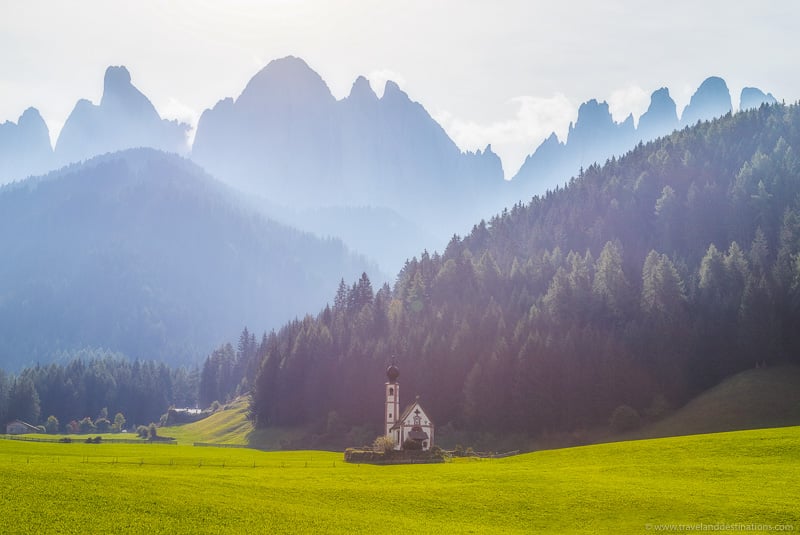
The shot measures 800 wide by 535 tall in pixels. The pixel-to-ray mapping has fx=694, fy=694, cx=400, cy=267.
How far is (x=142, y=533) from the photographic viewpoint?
1264 inches

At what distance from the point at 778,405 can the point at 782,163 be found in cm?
6467

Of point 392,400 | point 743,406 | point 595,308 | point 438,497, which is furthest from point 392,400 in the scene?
point 438,497

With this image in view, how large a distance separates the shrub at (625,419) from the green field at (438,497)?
3634 centimetres

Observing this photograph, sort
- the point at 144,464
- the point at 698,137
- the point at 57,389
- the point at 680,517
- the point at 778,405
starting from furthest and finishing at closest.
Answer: the point at 57,389 → the point at 698,137 → the point at 778,405 → the point at 144,464 → the point at 680,517

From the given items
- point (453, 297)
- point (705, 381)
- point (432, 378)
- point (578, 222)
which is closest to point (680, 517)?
point (705, 381)

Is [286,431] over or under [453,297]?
under

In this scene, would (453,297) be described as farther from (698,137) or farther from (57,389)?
(57,389)

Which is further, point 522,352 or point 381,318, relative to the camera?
point 381,318

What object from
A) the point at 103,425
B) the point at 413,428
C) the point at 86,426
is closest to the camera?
the point at 413,428

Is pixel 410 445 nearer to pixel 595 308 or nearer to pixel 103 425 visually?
pixel 595 308

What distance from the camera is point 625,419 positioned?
9506 cm

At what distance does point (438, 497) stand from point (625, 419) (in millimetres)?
58119

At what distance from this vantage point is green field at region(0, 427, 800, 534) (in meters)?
35.1

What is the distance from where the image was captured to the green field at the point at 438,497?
115ft
